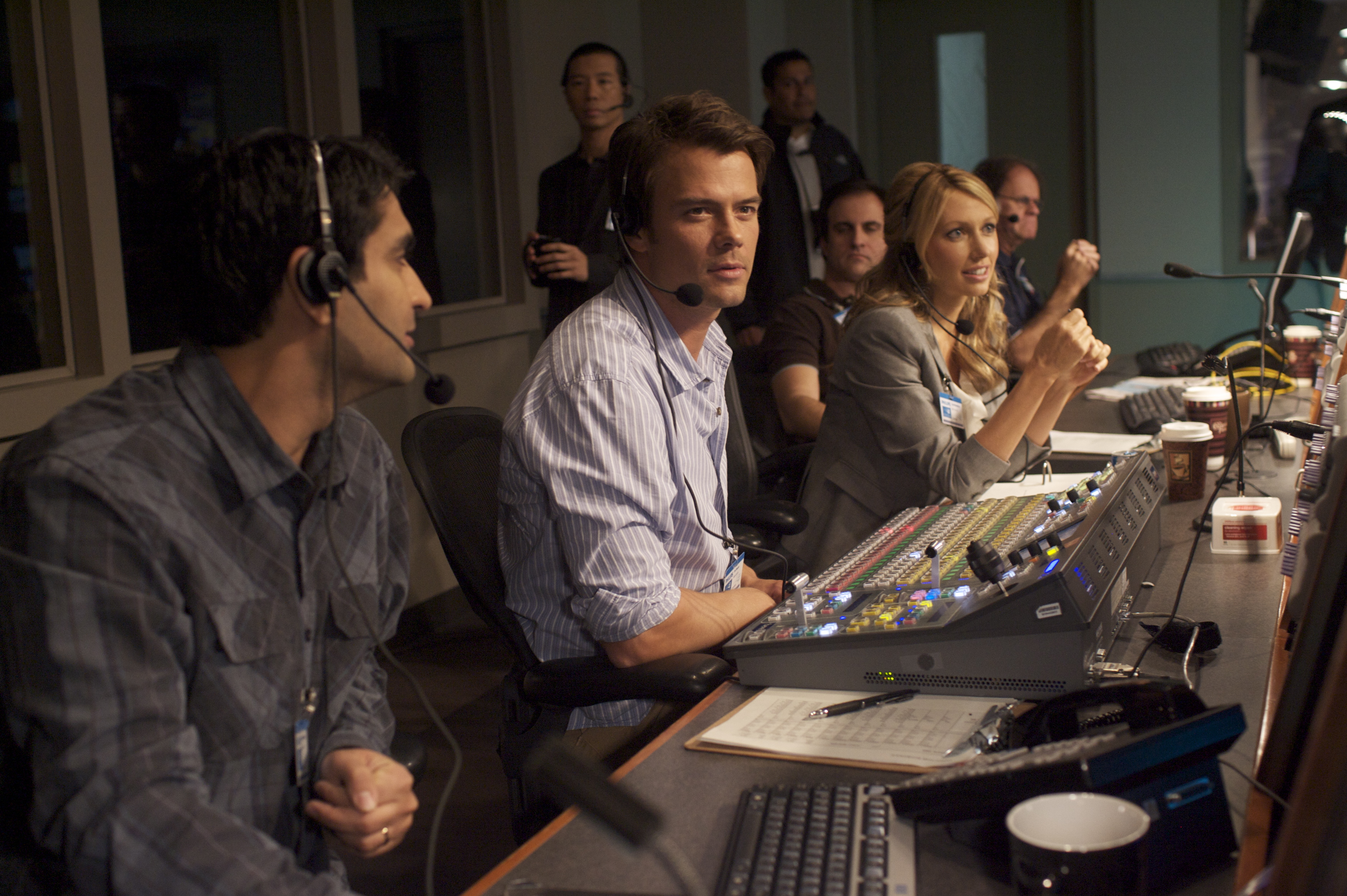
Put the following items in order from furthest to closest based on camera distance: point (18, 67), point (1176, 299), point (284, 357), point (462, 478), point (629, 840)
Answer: point (1176, 299) < point (18, 67) < point (462, 478) < point (284, 357) < point (629, 840)

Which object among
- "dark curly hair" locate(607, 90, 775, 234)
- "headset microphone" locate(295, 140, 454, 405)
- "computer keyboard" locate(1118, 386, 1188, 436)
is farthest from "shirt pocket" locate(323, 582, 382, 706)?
"computer keyboard" locate(1118, 386, 1188, 436)

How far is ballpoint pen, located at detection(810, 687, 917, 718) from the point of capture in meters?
1.14

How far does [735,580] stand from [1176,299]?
4665 mm

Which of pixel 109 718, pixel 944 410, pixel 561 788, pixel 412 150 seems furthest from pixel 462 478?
pixel 412 150

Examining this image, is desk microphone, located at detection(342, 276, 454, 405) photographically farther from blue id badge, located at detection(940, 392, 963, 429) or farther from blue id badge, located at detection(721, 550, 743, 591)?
→ blue id badge, located at detection(940, 392, 963, 429)

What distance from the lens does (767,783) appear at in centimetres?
102

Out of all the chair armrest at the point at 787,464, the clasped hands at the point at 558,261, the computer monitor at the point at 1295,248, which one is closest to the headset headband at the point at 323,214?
the chair armrest at the point at 787,464

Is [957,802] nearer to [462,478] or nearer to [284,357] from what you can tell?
[284,357]

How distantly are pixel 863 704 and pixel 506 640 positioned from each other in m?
0.58

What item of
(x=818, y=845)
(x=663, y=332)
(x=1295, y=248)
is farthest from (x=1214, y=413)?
(x=818, y=845)

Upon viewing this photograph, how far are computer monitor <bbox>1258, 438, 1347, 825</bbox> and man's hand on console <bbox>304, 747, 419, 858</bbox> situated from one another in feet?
2.50

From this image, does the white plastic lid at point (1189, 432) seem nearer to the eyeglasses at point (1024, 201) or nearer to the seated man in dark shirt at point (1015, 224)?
the seated man in dark shirt at point (1015, 224)

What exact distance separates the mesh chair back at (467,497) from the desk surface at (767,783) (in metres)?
0.41

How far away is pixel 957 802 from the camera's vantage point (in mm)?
865
